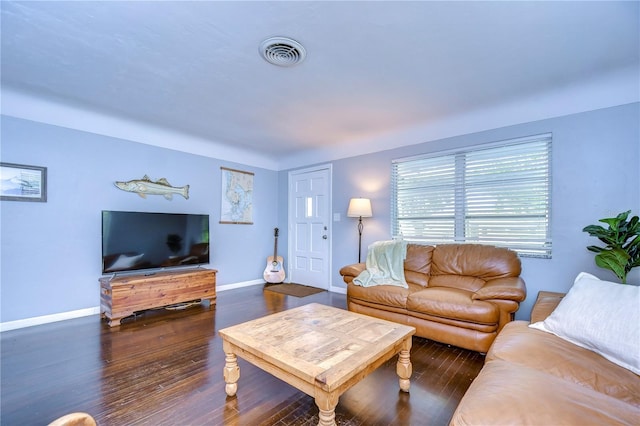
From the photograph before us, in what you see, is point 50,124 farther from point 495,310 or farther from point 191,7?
point 495,310

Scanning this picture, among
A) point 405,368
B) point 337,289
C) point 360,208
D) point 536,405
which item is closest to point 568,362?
point 536,405

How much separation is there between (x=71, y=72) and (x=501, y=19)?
10.9 ft

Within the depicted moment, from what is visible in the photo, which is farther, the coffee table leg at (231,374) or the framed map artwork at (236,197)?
the framed map artwork at (236,197)

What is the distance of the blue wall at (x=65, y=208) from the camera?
283 cm

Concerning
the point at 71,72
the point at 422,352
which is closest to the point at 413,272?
the point at 422,352

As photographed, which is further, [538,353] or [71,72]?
[71,72]

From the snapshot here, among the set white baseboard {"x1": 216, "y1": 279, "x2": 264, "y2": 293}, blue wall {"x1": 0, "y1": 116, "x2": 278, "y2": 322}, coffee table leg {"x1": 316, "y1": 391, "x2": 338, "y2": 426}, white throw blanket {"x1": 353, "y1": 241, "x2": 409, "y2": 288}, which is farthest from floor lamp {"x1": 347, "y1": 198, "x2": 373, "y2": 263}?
coffee table leg {"x1": 316, "y1": 391, "x2": 338, "y2": 426}

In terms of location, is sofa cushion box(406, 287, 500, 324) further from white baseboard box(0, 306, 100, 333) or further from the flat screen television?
white baseboard box(0, 306, 100, 333)

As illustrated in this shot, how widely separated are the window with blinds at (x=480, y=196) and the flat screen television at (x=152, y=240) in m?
2.74

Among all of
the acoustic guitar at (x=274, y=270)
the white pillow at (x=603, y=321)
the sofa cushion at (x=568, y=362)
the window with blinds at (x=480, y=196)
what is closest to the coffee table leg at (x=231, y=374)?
the sofa cushion at (x=568, y=362)

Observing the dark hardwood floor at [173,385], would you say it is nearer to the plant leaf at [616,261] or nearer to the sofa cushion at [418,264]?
the sofa cushion at [418,264]

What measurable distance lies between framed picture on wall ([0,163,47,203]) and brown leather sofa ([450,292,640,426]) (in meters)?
4.07

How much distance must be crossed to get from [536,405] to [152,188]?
4.22m

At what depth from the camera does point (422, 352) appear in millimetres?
2367
